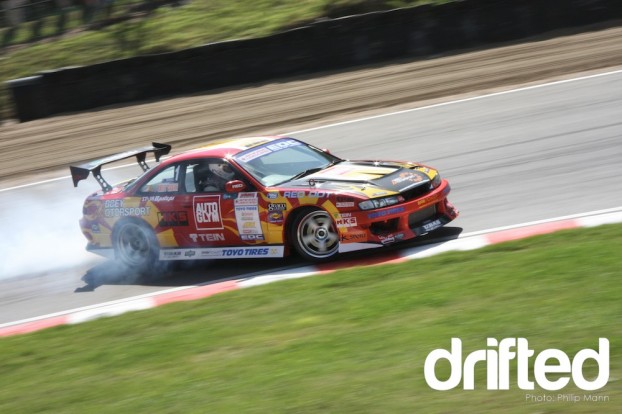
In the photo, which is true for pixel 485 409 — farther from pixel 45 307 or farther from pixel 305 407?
pixel 45 307

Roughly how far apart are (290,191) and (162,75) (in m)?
11.7

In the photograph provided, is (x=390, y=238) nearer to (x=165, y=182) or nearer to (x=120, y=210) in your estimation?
(x=165, y=182)

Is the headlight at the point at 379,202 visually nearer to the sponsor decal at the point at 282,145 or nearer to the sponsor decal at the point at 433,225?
the sponsor decal at the point at 433,225

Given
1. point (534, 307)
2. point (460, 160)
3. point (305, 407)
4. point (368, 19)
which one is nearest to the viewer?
point (305, 407)

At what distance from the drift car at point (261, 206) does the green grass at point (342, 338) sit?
0.80m

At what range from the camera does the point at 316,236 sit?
9461 mm

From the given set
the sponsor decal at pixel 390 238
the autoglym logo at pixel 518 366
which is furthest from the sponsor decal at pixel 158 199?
the autoglym logo at pixel 518 366

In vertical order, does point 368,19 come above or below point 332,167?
above

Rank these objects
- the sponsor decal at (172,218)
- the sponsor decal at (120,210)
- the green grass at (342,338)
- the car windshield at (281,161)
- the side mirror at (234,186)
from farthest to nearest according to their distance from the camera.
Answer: the sponsor decal at (120,210)
the sponsor decal at (172,218)
the car windshield at (281,161)
the side mirror at (234,186)
the green grass at (342,338)

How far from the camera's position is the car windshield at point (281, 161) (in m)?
9.85

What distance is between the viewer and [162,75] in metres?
20.3

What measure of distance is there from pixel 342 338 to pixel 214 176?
3.93 metres

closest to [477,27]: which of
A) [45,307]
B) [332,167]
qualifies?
[332,167]

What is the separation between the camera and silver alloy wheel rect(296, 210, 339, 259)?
9359 millimetres
